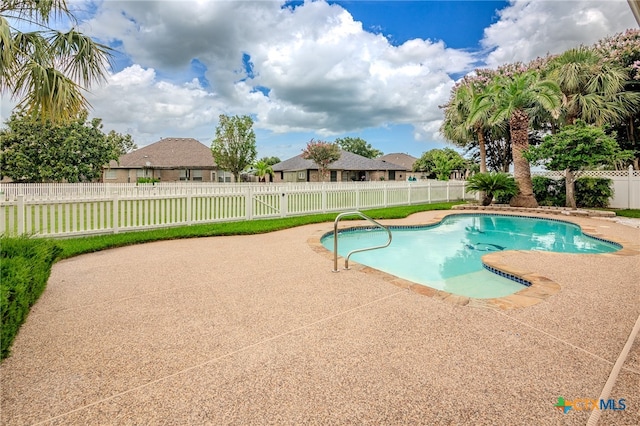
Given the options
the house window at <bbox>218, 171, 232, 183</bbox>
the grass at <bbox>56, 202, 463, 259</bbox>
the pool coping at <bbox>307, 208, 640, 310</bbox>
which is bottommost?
the pool coping at <bbox>307, 208, 640, 310</bbox>

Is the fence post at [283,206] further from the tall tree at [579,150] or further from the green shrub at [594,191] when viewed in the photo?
the green shrub at [594,191]

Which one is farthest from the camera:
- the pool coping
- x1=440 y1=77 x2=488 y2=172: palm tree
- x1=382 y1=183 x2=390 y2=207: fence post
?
x1=440 y1=77 x2=488 y2=172: palm tree

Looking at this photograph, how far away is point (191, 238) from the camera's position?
782cm

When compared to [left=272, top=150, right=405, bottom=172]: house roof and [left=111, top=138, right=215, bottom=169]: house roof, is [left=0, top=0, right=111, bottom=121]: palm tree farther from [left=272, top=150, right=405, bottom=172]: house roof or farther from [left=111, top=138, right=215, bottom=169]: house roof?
[left=111, top=138, right=215, bottom=169]: house roof

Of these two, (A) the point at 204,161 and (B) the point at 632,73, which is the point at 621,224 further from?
(A) the point at 204,161

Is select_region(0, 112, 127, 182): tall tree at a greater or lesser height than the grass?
greater

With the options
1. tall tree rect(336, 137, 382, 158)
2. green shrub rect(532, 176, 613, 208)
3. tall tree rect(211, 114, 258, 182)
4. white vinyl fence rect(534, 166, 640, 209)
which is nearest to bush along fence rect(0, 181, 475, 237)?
green shrub rect(532, 176, 613, 208)

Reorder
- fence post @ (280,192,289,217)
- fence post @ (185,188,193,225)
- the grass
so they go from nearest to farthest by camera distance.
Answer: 1. the grass
2. fence post @ (185,188,193,225)
3. fence post @ (280,192,289,217)

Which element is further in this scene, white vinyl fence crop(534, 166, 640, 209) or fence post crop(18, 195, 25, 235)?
white vinyl fence crop(534, 166, 640, 209)

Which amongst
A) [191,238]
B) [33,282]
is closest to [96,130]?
[191,238]

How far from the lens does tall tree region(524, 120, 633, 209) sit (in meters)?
11.4

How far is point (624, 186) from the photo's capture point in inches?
557

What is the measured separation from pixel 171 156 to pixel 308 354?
34040 mm

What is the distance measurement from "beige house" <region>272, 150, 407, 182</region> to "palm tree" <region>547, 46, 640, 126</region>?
19931 millimetres
